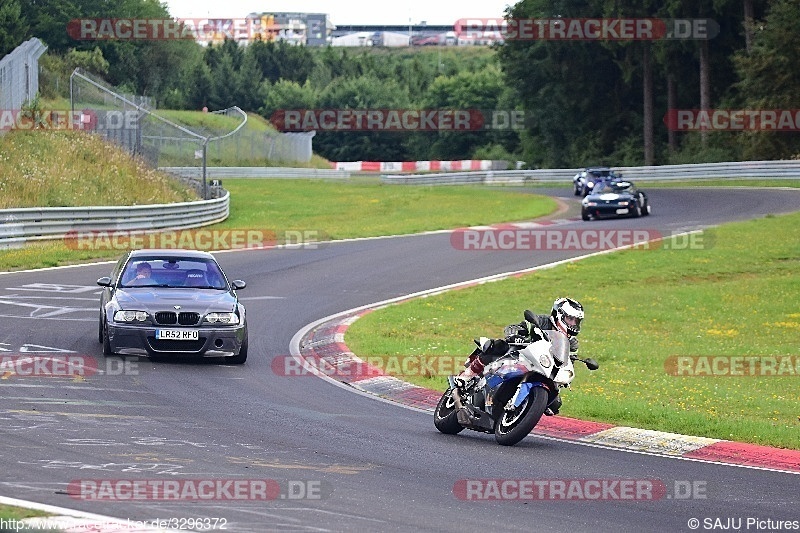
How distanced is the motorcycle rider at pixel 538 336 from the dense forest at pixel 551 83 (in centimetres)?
3582

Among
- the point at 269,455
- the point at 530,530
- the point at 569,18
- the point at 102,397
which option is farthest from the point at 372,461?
the point at 569,18

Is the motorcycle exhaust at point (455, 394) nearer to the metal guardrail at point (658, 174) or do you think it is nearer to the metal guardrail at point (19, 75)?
the metal guardrail at point (19, 75)

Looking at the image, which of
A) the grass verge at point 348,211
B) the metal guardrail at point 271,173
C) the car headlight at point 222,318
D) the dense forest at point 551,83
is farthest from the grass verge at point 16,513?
the metal guardrail at point 271,173

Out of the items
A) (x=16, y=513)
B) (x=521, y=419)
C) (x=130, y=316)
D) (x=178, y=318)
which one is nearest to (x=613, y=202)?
(x=178, y=318)

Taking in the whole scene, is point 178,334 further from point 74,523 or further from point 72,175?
point 72,175

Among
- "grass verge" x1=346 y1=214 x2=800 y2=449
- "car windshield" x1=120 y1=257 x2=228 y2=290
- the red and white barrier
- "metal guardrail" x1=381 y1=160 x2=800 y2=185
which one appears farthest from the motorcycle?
the red and white barrier

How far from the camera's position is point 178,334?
1548cm

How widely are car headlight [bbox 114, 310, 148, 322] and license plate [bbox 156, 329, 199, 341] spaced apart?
270 mm

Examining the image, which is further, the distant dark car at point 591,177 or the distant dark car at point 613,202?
the distant dark car at point 591,177

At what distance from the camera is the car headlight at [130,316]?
1546 cm

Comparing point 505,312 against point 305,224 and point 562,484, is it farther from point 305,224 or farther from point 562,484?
point 305,224

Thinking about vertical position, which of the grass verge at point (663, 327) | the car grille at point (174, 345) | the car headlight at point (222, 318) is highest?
the car headlight at point (222, 318)

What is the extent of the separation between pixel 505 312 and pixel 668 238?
11.8 meters

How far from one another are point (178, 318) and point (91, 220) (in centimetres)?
1575
